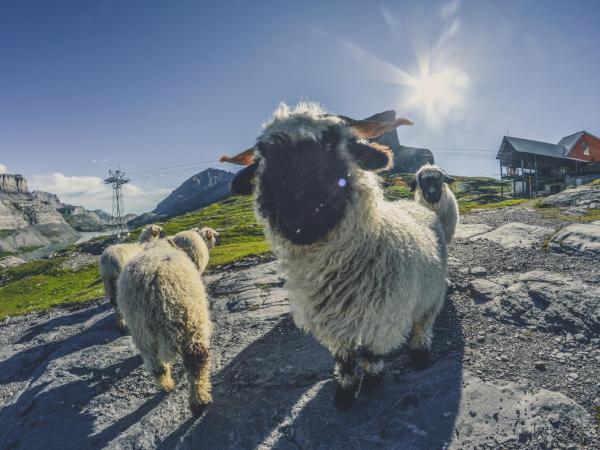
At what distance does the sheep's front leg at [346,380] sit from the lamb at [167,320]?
233 centimetres

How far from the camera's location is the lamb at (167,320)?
5.59 m

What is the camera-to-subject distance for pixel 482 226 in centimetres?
1645

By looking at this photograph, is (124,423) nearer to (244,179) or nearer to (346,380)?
(346,380)

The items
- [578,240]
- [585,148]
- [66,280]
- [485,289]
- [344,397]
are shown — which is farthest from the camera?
[585,148]

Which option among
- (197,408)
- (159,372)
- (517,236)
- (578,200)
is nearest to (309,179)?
(197,408)

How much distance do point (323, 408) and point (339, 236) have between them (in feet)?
8.85

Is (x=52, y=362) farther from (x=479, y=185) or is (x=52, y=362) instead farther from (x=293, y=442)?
(x=479, y=185)

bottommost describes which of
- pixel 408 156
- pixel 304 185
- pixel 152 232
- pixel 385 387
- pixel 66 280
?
pixel 66 280

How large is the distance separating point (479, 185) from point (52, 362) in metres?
109

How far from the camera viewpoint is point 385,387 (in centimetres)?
510

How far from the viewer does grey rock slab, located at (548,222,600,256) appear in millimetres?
8845

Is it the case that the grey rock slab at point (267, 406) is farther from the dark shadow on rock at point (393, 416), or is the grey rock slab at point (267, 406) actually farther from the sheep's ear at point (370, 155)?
the sheep's ear at point (370, 155)

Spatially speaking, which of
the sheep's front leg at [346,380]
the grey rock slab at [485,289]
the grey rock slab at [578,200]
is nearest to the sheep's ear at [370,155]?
the sheep's front leg at [346,380]

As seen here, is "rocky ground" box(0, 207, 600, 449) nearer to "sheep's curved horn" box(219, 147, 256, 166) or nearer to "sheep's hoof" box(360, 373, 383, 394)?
"sheep's hoof" box(360, 373, 383, 394)
